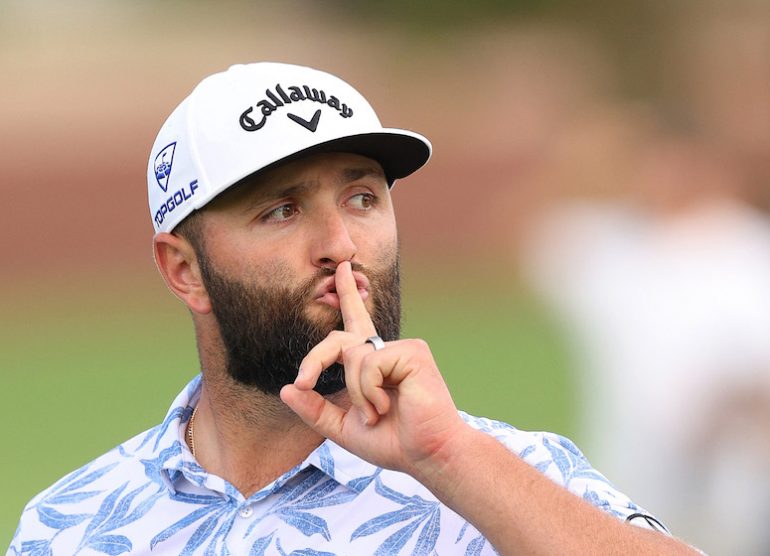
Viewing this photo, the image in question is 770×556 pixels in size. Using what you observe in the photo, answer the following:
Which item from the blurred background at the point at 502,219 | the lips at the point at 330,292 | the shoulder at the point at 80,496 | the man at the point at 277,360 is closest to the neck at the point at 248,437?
the man at the point at 277,360

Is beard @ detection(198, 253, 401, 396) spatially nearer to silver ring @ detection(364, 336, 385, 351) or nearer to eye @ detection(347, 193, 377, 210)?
eye @ detection(347, 193, 377, 210)

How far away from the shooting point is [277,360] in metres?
3.04

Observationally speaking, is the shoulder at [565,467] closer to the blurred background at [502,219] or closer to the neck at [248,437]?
the neck at [248,437]

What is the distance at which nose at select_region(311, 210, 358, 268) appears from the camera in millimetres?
2926

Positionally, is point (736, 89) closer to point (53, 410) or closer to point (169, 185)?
point (53, 410)

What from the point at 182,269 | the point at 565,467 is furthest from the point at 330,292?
the point at 565,467

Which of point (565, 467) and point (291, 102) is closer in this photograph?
point (565, 467)

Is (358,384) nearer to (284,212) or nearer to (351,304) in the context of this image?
(351,304)

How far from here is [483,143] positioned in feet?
73.0

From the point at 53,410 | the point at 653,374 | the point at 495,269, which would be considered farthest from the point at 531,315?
the point at 653,374

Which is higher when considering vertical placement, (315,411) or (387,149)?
(387,149)

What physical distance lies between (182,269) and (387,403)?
1007 mm

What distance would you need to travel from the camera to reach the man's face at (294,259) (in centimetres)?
295

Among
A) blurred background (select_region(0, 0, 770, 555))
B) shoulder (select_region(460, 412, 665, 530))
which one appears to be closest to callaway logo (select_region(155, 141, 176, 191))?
shoulder (select_region(460, 412, 665, 530))
